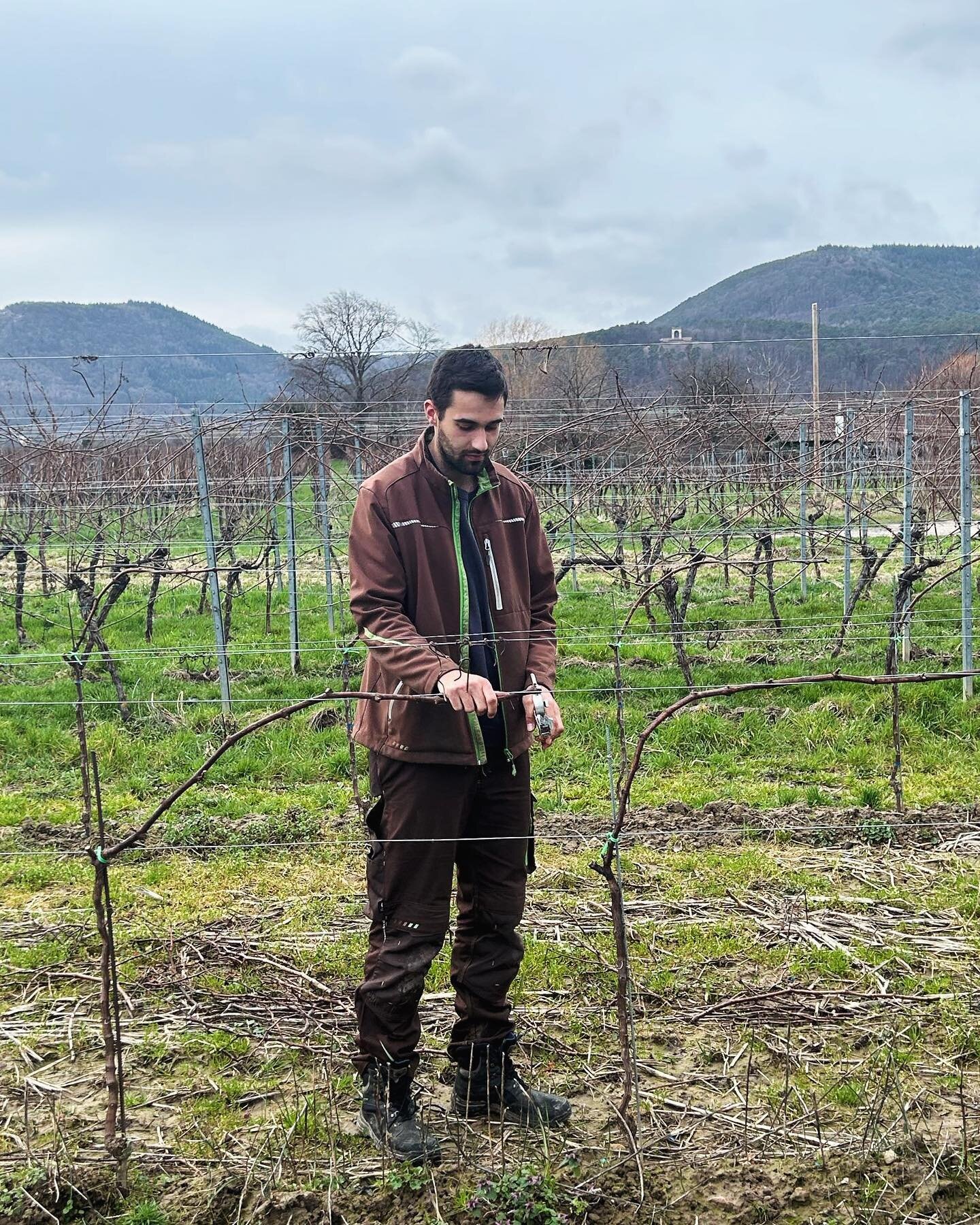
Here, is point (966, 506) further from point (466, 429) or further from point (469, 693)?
point (469, 693)

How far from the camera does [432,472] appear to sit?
245 cm

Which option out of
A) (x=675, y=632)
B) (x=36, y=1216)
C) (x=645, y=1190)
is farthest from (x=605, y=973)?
(x=675, y=632)

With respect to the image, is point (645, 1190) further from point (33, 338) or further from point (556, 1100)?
point (33, 338)

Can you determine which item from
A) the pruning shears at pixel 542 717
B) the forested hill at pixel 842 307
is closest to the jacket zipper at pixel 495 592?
the pruning shears at pixel 542 717

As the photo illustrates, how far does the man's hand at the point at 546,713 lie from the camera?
2383 mm

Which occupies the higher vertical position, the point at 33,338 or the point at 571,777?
the point at 33,338

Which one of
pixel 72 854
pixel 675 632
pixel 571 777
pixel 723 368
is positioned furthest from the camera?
pixel 723 368

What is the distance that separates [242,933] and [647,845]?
1.88m

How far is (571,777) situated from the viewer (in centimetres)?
560

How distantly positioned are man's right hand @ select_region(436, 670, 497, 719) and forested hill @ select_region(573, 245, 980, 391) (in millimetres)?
40612

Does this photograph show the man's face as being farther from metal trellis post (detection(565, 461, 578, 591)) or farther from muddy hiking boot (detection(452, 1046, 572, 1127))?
metal trellis post (detection(565, 461, 578, 591))

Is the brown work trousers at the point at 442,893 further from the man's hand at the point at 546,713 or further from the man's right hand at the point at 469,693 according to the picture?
the man's right hand at the point at 469,693

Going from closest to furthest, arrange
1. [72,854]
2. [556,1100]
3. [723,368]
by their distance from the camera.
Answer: [556,1100] → [72,854] → [723,368]

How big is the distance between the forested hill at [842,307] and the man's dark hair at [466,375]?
40210 mm
